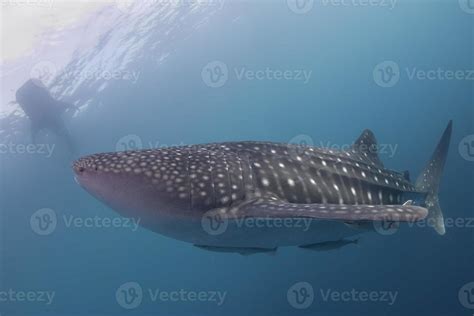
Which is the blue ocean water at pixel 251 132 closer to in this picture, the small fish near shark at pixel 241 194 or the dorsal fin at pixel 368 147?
the dorsal fin at pixel 368 147

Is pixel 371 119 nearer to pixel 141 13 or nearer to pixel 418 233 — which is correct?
pixel 418 233

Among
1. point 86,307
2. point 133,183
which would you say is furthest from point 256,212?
point 86,307

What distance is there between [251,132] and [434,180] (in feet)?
130

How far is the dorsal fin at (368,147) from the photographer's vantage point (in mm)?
9023

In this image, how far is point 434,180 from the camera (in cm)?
1030

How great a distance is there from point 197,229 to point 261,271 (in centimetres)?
2318

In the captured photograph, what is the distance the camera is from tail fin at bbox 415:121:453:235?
9.79 metres

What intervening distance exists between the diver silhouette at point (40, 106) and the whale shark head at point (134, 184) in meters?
22.2

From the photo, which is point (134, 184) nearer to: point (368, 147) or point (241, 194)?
point (241, 194)

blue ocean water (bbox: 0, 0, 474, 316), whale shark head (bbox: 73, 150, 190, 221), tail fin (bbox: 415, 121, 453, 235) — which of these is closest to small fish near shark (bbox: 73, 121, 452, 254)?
whale shark head (bbox: 73, 150, 190, 221)

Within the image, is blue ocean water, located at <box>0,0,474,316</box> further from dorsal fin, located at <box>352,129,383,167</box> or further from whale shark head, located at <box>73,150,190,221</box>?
whale shark head, located at <box>73,150,190,221</box>

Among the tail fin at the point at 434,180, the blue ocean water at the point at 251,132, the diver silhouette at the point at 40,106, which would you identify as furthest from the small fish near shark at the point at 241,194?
the diver silhouette at the point at 40,106

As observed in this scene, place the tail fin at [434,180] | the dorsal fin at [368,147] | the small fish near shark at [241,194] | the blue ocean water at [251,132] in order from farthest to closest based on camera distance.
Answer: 1. the blue ocean water at [251,132]
2. the tail fin at [434,180]
3. the dorsal fin at [368,147]
4. the small fish near shark at [241,194]

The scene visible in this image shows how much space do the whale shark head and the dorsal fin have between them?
4.94 m
